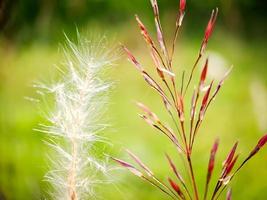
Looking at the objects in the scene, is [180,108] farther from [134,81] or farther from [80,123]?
[134,81]

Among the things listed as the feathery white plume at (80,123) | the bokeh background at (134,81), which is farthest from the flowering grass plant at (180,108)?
the bokeh background at (134,81)

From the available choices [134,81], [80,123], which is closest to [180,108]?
[80,123]

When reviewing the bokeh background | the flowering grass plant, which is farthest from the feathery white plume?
the bokeh background

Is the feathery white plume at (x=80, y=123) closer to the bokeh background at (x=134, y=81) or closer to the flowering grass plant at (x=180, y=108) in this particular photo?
the flowering grass plant at (x=180, y=108)

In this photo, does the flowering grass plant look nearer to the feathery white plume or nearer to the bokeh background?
the feathery white plume

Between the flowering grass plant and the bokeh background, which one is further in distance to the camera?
the bokeh background
